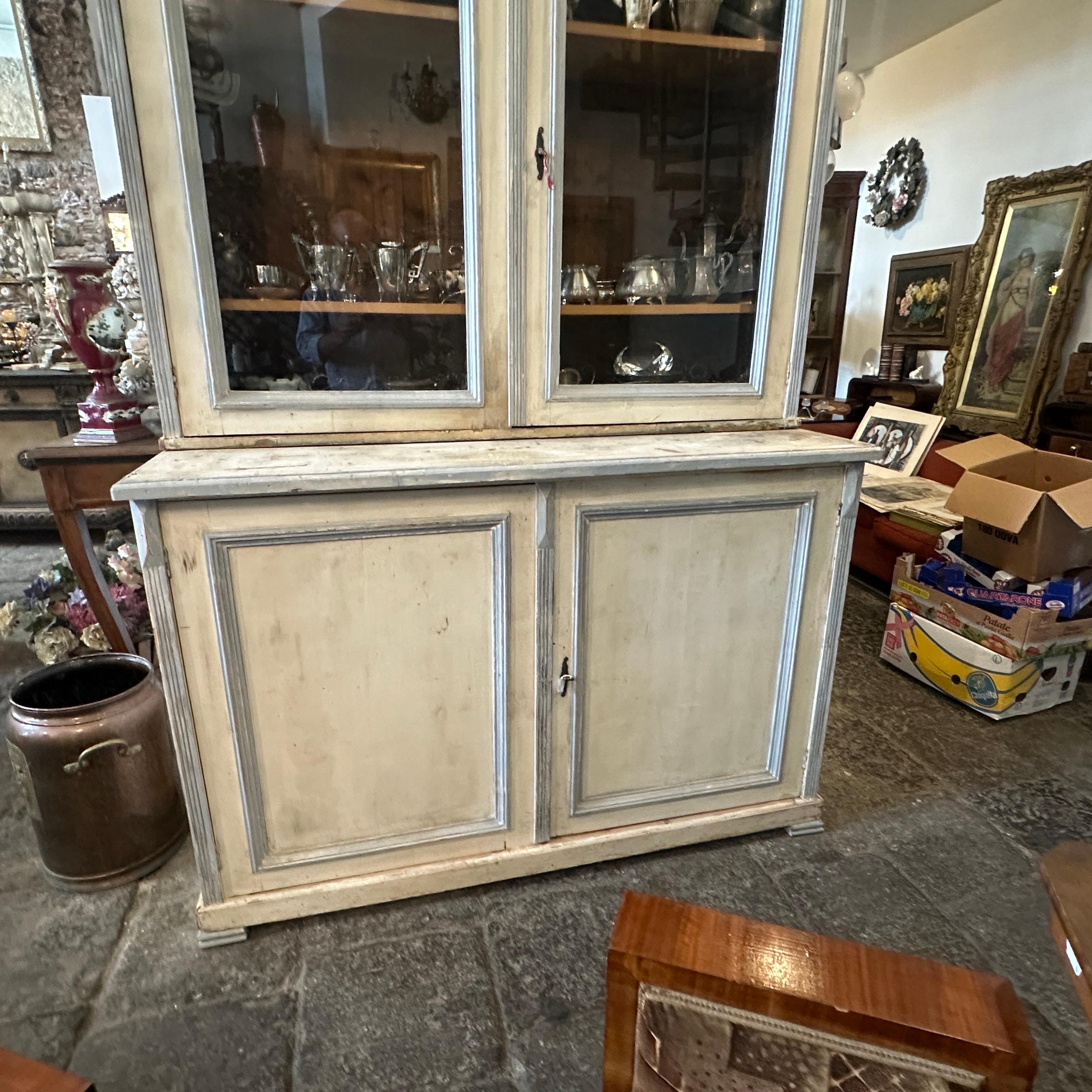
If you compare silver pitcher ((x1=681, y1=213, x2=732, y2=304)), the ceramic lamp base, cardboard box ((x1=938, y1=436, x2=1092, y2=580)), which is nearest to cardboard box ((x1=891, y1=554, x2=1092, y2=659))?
cardboard box ((x1=938, y1=436, x2=1092, y2=580))

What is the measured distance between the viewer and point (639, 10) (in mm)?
1277

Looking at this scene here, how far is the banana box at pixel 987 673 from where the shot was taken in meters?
2.04

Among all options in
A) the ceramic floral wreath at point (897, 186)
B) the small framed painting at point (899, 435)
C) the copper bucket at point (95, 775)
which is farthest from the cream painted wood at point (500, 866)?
the ceramic floral wreath at point (897, 186)

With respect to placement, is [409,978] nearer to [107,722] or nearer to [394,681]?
[394,681]

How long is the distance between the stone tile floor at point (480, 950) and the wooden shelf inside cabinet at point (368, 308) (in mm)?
1201

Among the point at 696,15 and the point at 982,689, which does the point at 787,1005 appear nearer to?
the point at 696,15

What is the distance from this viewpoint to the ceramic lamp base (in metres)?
1.71

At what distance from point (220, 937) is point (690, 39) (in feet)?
6.41

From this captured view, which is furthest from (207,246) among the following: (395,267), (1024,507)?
(1024,507)

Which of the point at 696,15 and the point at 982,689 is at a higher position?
the point at 696,15

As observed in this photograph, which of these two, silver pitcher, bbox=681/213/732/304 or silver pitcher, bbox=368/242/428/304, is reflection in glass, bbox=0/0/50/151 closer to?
silver pitcher, bbox=368/242/428/304

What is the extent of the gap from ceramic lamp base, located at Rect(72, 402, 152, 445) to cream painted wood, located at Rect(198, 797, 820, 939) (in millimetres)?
1140

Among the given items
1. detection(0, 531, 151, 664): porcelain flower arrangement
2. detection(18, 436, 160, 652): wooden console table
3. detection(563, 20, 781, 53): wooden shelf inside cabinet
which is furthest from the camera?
detection(0, 531, 151, 664): porcelain flower arrangement

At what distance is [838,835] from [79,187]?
4.60m
